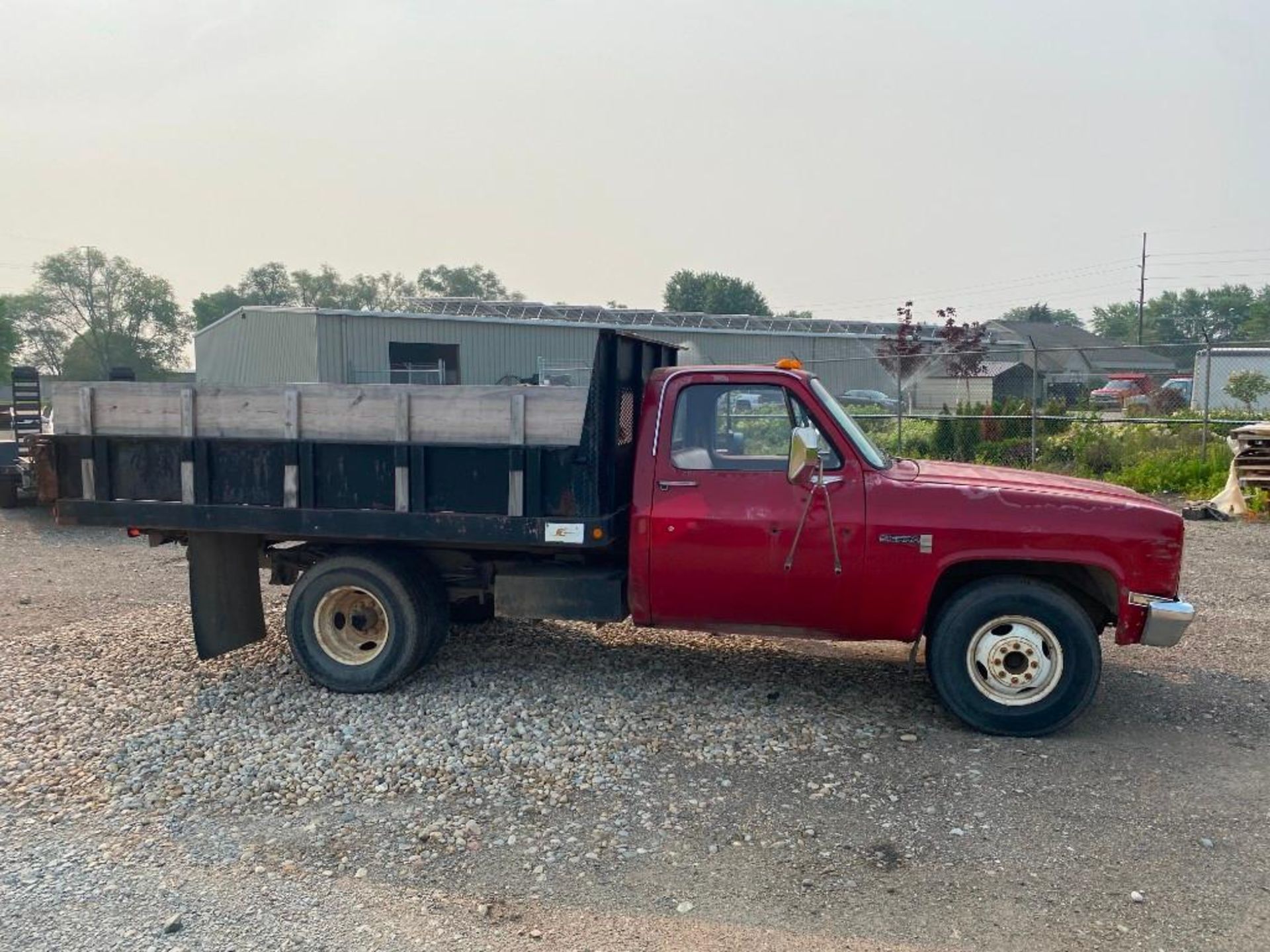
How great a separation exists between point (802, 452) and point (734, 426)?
0.67 metres

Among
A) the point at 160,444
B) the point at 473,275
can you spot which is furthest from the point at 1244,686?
the point at 473,275

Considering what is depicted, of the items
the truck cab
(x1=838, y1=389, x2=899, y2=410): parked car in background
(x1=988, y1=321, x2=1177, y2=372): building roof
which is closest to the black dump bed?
the truck cab

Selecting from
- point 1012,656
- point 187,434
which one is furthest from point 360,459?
point 1012,656

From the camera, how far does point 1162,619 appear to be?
5.22 metres

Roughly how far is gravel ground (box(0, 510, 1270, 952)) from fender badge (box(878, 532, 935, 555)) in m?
1.00

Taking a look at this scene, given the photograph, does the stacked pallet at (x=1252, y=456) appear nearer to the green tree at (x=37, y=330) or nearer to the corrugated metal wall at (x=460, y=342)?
the corrugated metal wall at (x=460, y=342)

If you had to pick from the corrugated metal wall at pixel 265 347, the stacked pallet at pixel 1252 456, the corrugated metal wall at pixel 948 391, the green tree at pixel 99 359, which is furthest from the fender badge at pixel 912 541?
the green tree at pixel 99 359

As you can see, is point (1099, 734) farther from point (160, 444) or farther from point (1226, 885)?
point (160, 444)

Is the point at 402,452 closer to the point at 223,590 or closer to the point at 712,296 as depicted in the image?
the point at 223,590

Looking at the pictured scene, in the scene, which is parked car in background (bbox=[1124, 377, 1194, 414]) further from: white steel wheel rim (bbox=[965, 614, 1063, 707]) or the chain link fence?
white steel wheel rim (bbox=[965, 614, 1063, 707])

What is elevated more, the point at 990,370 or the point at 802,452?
the point at 990,370

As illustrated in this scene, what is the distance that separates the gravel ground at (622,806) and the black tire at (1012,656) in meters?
0.14

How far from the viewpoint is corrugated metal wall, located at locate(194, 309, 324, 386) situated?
31.1m

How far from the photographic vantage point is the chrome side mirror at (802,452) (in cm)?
523
